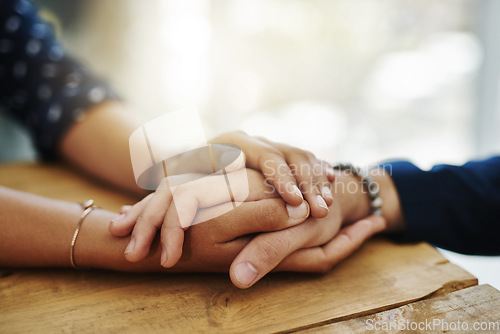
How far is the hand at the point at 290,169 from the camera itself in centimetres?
46

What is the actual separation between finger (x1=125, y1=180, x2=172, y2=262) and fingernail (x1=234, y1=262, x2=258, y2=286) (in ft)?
0.36

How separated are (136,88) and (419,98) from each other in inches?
60.0

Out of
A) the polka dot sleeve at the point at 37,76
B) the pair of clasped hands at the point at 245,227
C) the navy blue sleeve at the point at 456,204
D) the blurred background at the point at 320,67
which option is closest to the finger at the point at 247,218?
the pair of clasped hands at the point at 245,227

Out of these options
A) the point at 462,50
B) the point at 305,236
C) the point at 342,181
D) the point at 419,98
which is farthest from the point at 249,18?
the point at 305,236

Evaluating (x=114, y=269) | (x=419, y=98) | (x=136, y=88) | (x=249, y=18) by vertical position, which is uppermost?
(x=249, y=18)

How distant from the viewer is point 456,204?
603 mm

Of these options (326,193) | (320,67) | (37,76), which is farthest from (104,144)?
(320,67)

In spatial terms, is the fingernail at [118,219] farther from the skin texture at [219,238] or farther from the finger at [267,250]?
the finger at [267,250]

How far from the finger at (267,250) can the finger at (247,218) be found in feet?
0.04

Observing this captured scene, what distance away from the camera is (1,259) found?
46 centimetres

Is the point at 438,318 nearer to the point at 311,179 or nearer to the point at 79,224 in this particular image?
the point at 311,179

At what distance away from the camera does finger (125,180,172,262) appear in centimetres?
42

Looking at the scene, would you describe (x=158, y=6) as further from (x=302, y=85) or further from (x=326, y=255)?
(x=326, y=255)

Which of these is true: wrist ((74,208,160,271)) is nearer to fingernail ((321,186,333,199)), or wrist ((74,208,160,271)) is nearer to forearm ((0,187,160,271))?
forearm ((0,187,160,271))
